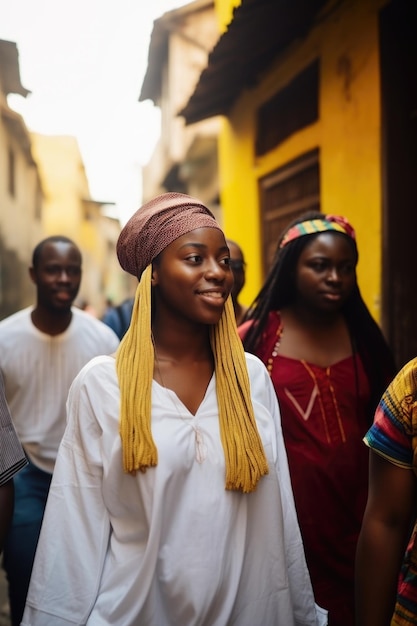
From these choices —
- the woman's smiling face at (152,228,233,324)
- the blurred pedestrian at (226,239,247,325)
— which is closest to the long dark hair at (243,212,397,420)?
the blurred pedestrian at (226,239,247,325)

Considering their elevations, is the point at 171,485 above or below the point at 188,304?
below

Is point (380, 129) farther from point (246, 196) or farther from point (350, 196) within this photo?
point (246, 196)

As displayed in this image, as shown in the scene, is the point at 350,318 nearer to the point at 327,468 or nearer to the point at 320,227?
the point at 320,227

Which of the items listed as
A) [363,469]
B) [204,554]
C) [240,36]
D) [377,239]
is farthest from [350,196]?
[204,554]

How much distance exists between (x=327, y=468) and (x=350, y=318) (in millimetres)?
822

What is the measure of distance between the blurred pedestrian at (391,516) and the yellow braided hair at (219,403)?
0.39 m

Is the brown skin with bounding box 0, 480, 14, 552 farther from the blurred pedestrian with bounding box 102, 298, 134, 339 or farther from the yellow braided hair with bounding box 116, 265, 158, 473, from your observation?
the blurred pedestrian with bounding box 102, 298, 134, 339

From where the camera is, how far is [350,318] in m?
3.44

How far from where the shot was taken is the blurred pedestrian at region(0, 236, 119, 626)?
3.76m

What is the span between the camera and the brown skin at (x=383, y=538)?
1.76 m

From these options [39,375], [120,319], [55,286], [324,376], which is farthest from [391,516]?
[120,319]

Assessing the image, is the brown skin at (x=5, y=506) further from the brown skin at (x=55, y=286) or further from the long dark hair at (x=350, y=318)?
the brown skin at (x=55, y=286)

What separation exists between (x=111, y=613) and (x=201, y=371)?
0.79 m

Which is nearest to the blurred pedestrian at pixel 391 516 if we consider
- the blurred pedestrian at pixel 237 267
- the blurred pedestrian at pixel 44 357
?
the blurred pedestrian at pixel 44 357
